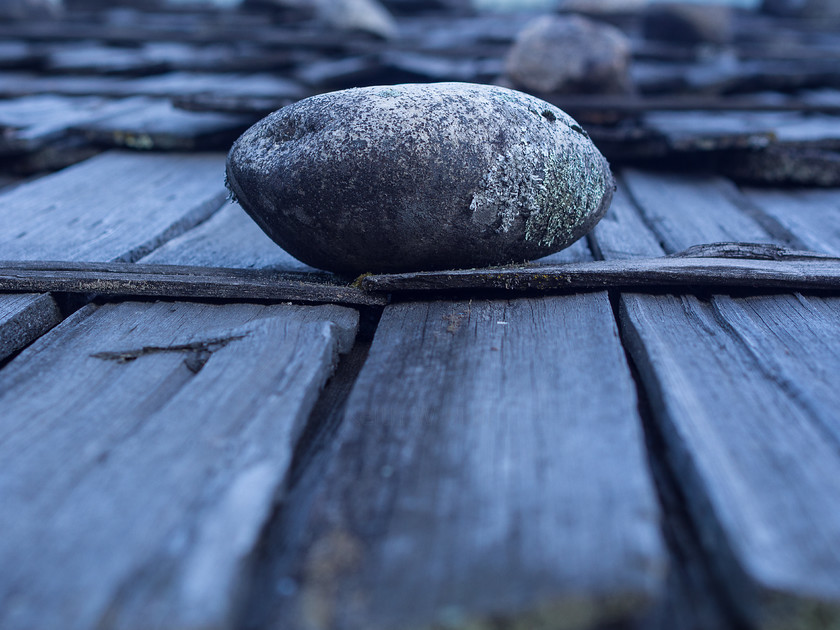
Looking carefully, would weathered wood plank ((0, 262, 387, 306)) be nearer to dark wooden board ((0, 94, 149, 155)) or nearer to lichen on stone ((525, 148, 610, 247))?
lichen on stone ((525, 148, 610, 247))

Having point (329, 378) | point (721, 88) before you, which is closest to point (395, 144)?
point (329, 378)

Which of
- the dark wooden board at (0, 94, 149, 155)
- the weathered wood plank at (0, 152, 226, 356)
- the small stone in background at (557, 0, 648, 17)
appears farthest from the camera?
the small stone in background at (557, 0, 648, 17)

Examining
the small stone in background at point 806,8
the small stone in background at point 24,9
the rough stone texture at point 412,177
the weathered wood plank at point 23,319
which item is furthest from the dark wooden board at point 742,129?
the small stone in background at point 24,9

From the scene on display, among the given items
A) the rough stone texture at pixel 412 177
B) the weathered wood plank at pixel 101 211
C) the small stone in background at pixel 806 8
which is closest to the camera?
the rough stone texture at pixel 412 177

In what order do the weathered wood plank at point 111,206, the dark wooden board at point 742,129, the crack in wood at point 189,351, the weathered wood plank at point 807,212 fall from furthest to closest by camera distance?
the dark wooden board at point 742,129 → the weathered wood plank at point 807,212 → the weathered wood plank at point 111,206 → the crack in wood at point 189,351

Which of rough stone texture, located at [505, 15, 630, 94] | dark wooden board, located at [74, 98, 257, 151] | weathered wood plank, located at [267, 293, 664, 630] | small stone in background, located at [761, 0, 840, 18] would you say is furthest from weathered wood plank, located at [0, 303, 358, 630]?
small stone in background, located at [761, 0, 840, 18]

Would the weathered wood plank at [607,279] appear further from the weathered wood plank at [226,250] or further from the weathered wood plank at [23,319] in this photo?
the weathered wood plank at [226,250]
